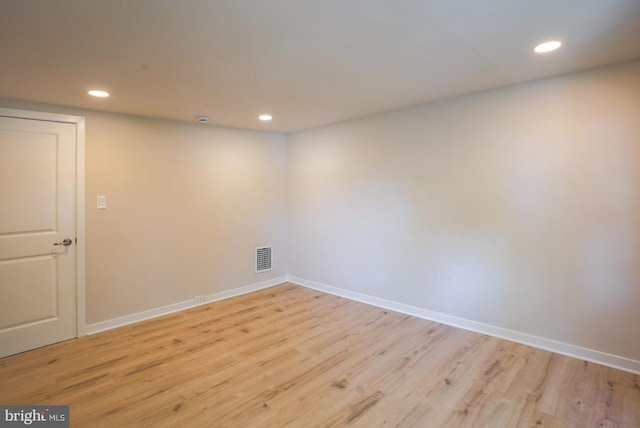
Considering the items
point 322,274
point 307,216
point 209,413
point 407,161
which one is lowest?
point 209,413

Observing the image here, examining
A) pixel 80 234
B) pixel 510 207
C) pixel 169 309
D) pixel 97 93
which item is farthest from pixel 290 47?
pixel 169 309

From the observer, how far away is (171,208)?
3.92 metres

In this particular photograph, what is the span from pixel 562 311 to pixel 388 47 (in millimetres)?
2564

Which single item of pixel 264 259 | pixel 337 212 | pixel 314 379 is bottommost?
pixel 314 379

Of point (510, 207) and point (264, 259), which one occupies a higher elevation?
point (510, 207)

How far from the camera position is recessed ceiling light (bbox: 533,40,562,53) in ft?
6.91

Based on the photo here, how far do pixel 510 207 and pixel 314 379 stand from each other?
2254mm

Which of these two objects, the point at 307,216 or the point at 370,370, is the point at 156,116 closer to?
the point at 307,216

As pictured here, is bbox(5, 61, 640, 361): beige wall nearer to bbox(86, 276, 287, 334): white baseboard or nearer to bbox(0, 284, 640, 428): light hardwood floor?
bbox(86, 276, 287, 334): white baseboard

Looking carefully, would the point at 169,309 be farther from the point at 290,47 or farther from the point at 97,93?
the point at 290,47

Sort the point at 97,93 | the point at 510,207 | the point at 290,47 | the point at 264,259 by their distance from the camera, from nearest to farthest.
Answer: the point at 290,47, the point at 97,93, the point at 510,207, the point at 264,259

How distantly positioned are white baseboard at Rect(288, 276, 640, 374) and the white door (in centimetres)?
305

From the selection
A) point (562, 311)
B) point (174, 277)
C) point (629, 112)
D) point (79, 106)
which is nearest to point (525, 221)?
point (562, 311)

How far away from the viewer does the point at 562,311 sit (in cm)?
281
